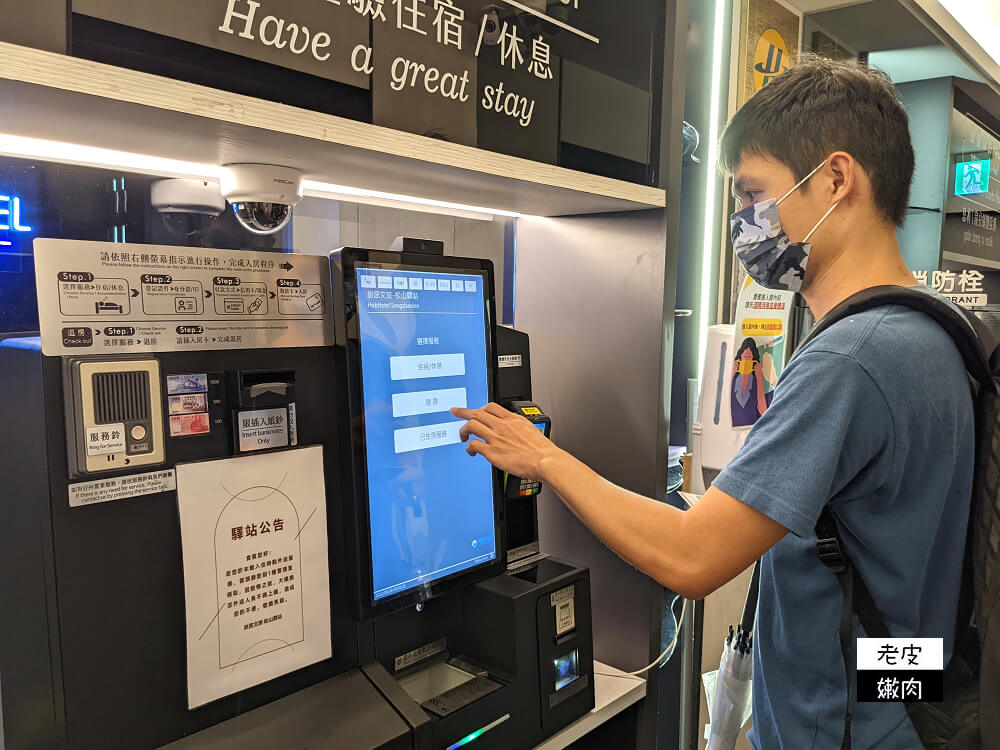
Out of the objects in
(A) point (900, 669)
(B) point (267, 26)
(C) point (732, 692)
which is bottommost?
(C) point (732, 692)

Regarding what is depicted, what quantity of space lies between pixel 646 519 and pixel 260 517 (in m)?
0.57

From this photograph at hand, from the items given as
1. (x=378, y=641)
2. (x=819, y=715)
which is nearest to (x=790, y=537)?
(x=819, y=715)

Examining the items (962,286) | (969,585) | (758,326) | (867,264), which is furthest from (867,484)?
(962,286)

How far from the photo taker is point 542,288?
5.87 feet

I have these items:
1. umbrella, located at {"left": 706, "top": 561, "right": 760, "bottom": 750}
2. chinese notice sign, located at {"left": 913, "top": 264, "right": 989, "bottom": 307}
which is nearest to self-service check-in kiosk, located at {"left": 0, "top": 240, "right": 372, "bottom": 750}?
umbrella, located at {"left": 706, "top": 561, "right": 760, "bottom": 750}

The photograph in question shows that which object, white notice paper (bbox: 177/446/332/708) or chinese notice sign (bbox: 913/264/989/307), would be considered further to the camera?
chinese notice sign (bbox: 913/264/989/307)

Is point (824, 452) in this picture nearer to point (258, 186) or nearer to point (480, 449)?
point (480, 449)

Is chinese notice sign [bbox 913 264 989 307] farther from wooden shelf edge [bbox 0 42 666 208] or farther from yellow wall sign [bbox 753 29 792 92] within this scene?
wooden shelf edge [bbox 0 42 666 208]

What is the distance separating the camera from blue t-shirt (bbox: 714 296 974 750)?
1.01m

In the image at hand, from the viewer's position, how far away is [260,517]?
104 centimetres

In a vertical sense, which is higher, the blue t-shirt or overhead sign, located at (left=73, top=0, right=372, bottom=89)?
overhead sign, located at (left=73, top=0, right=372, bottom=89)

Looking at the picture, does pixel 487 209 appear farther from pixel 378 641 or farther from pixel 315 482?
pixel 378 641

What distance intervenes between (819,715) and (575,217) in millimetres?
1097

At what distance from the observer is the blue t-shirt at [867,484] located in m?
1.01
